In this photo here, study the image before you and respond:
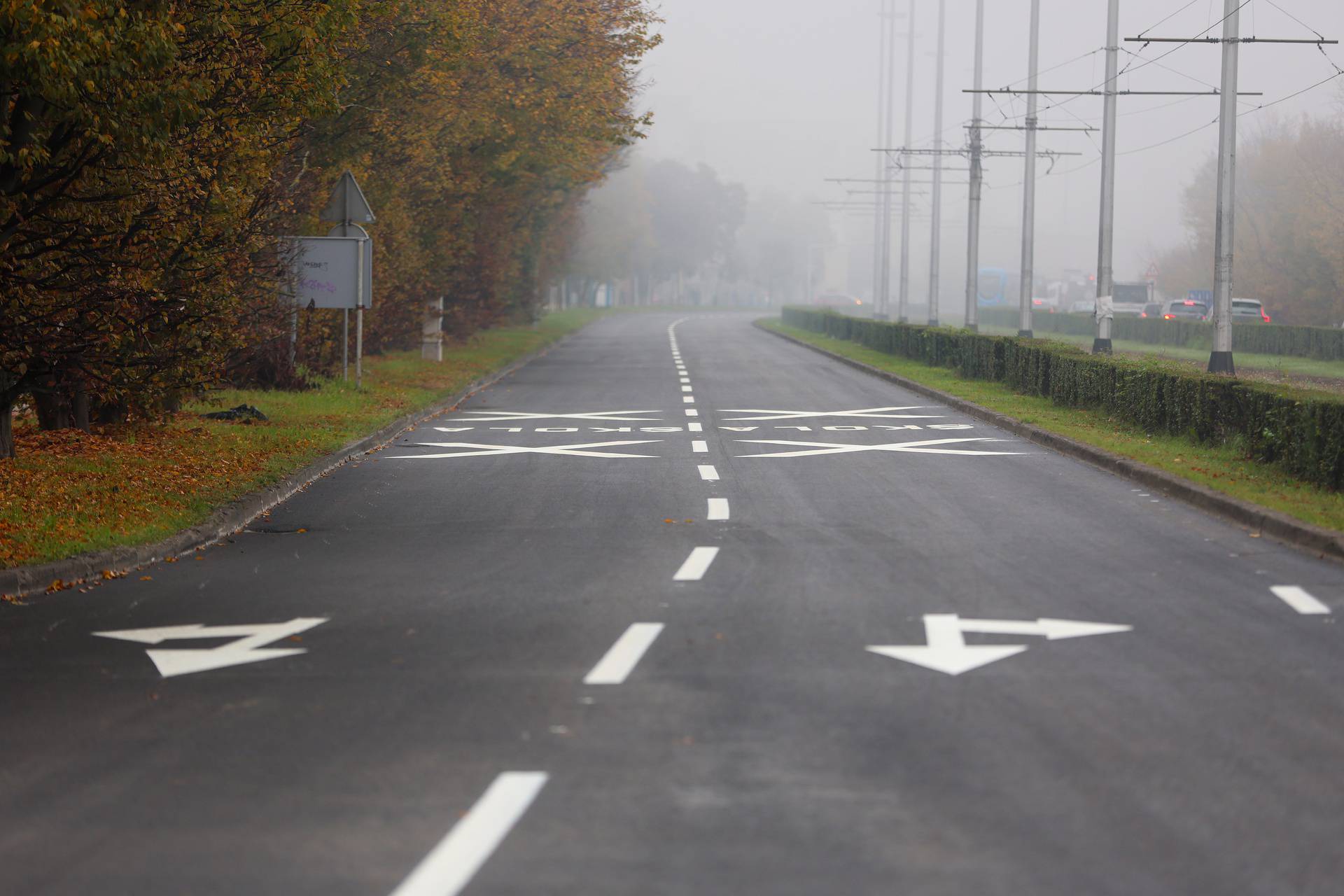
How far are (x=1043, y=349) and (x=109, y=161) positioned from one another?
15.7 m

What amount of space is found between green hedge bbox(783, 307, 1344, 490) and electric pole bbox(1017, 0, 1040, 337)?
10951 millimetres

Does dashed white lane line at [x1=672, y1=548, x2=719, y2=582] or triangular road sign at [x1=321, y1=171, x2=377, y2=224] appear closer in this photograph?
dashed white lane line at [x1=672, y1=548, x2=719, y2=582]

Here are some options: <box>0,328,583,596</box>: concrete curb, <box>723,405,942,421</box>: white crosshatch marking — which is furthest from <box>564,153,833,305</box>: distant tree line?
<box>0,328,583,596</box>: concrete curb

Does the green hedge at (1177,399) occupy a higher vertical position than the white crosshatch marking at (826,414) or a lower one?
higher

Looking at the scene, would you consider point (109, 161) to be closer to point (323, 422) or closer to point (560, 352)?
point (323, 422)

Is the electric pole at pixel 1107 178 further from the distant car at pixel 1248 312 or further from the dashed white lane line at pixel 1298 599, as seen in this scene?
the dashed white lane line at pixel 1298 599

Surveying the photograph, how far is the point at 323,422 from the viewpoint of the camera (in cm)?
1884

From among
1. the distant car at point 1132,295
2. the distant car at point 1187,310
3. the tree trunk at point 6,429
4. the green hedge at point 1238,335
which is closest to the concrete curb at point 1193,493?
the tree trunk at point 6,429

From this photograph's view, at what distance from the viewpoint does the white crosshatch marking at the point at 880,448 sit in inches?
674

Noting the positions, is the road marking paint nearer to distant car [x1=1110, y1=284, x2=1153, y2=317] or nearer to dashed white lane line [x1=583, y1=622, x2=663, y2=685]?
dashed white lane line [x1=583, y1=622, x2=663, y2=685]

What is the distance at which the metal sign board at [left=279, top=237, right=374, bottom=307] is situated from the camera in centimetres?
2306

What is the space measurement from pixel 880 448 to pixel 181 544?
881 centimetres

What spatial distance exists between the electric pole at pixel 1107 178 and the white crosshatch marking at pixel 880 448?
1656cm

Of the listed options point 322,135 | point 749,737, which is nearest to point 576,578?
point 749,737
